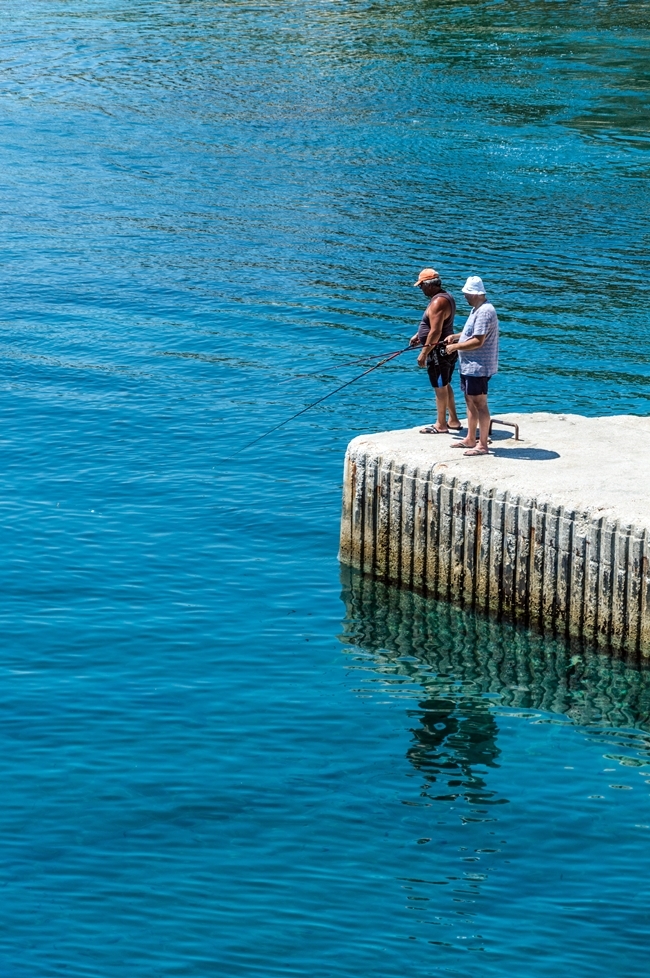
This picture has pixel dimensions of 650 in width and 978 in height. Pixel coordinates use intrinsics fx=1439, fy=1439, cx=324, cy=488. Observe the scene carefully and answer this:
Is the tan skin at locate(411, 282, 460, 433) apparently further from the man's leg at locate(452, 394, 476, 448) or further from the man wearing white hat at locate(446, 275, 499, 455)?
the man's leg at locate(452, 394, 476, 448)

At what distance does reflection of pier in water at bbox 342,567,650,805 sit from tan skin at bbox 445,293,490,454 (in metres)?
1.75

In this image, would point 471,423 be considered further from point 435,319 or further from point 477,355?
point 435,319

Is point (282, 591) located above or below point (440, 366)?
below

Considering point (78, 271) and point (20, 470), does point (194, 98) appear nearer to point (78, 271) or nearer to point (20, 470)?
point (78, 271)

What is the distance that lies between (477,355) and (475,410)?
619mm

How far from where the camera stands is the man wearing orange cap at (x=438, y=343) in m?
15.6

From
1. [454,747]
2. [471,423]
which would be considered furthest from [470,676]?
[471,423]

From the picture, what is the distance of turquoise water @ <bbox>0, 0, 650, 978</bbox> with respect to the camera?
10.9 meters

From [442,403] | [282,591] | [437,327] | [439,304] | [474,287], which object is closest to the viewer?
[474,287]

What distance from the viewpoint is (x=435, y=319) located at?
15547mm

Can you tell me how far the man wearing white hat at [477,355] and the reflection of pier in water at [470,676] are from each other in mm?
1881

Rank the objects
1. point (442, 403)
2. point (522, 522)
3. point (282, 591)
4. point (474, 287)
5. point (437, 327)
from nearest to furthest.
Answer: point (522, 522)
point (474, 287)
point (437, 327)
point (442, 403)
point (282, 591)

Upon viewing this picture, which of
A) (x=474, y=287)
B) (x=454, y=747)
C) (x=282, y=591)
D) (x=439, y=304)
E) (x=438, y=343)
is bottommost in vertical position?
(x=454, y=747)

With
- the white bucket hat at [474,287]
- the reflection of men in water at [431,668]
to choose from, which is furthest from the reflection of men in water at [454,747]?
the white bucket hat at [474,287]
